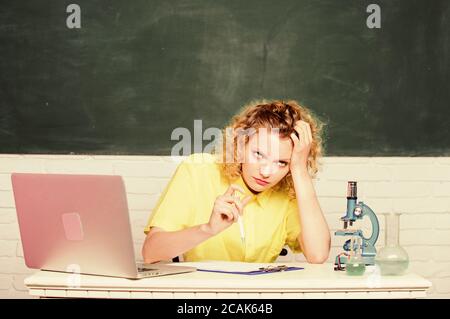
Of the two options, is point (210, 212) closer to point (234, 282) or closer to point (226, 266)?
point (226, 266)

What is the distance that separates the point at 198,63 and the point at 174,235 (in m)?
1.29

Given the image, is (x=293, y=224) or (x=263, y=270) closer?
(x=263, y=270)

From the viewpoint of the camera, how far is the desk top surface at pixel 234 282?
6.66 ft

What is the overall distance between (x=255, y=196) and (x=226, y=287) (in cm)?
79

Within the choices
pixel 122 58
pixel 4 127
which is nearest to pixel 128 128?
pixel 122 58

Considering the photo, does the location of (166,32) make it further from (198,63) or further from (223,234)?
(223,234)

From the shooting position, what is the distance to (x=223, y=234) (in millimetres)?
2732

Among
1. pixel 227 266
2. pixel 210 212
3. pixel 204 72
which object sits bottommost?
pixel 227 266

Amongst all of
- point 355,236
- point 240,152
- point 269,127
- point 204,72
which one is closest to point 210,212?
point 240,152

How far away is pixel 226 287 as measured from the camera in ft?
6.64

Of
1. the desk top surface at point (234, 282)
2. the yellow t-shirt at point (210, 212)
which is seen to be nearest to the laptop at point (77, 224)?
the desk top surface at point (234, 282)

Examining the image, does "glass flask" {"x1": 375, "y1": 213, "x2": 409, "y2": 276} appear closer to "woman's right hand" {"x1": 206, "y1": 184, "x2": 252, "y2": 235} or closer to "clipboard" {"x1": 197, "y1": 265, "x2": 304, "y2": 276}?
"clipboard" {"x1": 197, "y1": 265, "x2": 304, "y2": 276}

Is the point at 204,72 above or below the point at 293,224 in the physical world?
above

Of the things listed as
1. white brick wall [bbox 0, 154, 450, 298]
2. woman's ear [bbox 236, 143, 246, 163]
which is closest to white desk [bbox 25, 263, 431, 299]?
woman's ear [bbox 236, 143, 246, 163]
